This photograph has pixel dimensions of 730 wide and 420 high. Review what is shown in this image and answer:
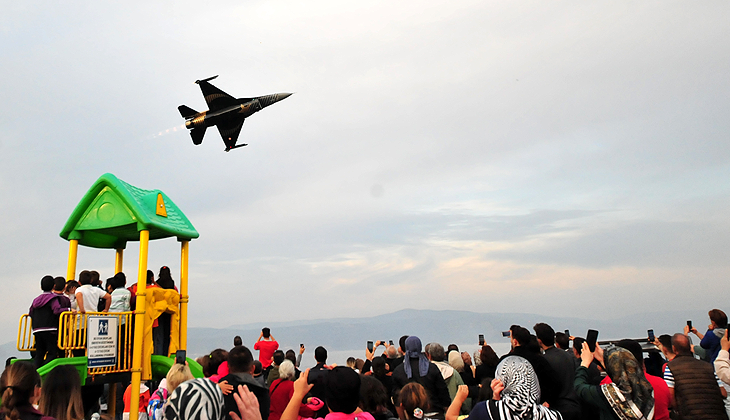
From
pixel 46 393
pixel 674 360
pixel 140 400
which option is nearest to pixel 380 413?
pixel 46 393

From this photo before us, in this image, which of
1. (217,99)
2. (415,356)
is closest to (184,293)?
(415,356)

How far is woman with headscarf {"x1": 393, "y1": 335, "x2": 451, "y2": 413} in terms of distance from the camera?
590cm

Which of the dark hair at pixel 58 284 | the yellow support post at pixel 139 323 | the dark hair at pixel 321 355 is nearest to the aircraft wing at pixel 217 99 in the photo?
the yellow support post at pixel 139 323

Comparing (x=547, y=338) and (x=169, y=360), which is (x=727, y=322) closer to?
(x=547, y=338)

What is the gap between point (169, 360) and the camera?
972 cm

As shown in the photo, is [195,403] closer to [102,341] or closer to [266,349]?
[102,341]

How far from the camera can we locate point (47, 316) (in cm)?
839

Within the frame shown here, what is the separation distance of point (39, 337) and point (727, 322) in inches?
→ 394

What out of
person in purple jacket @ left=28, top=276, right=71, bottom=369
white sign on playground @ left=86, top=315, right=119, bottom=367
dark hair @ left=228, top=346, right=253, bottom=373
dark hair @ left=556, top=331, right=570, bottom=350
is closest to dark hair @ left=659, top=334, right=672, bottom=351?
dark hair @ left=556, top=331, right=570, bottom=350

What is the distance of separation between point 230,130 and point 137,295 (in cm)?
1222

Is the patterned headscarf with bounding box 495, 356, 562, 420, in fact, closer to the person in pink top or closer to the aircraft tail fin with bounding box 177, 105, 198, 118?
the person in pink top

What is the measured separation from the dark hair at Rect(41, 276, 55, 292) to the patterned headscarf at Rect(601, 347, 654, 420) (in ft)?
26.8

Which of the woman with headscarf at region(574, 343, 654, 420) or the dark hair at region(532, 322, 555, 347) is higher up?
the dark hair at region(532, 322, 555, 347)

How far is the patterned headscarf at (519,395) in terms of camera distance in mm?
3689
